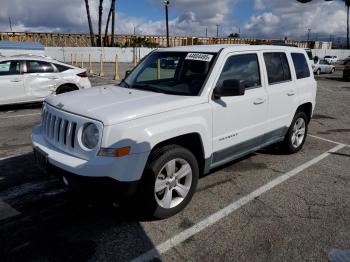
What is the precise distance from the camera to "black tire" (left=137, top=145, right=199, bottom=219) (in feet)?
11.2

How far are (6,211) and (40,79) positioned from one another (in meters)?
6.90

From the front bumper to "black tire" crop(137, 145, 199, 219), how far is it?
0.42ft

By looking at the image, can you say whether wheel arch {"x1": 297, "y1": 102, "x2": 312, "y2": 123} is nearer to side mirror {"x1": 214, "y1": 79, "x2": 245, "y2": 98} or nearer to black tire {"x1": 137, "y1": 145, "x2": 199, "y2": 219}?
side mirror {"x1": 214, "y1": 79, "x2": 245, "y2": 98}

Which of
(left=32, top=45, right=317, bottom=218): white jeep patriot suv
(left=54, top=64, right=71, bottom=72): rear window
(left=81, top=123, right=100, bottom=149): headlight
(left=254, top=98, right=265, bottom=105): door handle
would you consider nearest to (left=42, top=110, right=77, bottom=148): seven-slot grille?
(left=32, top=45, right=317, bottom=218): white jeep patriot suv

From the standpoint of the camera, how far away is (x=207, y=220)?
3.74m

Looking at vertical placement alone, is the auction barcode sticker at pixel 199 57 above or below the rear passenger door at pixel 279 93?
above

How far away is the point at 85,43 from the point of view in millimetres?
47938

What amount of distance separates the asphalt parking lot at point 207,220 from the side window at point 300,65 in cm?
154

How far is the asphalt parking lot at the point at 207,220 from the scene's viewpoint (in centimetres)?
317

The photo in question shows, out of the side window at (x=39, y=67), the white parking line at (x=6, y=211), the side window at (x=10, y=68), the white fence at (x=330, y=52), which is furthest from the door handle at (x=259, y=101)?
the white fence at (x=330, y=52)

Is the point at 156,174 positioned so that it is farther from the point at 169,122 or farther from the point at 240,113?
the point at 240,113

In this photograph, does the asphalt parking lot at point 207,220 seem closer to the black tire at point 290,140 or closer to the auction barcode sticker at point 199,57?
the black tire at point 290,140

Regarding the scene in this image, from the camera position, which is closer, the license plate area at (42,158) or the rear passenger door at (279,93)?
the license plate area at (42,158)

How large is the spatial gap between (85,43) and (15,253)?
1889 inches
